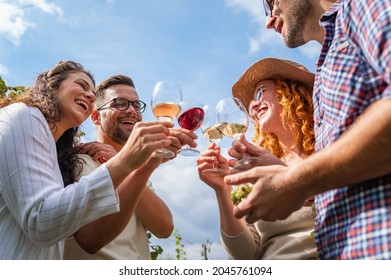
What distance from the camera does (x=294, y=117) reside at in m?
3.80

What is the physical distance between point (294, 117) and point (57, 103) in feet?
6.43

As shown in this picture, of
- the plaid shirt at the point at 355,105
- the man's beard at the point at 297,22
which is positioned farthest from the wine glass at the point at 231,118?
the plaid shirt at the point at 355,105

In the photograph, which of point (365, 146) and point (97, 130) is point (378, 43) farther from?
point (97, 130)

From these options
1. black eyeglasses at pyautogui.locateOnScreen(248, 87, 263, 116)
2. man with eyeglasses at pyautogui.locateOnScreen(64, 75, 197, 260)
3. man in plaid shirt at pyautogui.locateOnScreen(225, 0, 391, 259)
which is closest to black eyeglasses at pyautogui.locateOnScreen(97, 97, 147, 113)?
man with eyeglasses at pyautogui.locateOnScreen(64, 75, 197, 260)

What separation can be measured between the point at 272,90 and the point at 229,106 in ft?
3.57

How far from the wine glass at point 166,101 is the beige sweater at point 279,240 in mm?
987

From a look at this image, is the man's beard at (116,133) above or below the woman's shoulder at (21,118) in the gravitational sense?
below

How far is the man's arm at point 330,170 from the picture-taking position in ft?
5.14

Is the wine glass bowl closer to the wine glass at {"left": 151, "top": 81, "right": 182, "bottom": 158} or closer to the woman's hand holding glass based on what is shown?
the woman's hand holding glass

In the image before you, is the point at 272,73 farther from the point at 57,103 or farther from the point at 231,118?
the point at 57,103

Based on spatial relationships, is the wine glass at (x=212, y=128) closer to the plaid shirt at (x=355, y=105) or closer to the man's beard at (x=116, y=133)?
the plaid shirt at (x=355, y=105)

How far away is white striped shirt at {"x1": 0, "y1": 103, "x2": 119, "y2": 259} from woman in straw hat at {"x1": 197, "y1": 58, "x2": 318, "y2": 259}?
86 cm

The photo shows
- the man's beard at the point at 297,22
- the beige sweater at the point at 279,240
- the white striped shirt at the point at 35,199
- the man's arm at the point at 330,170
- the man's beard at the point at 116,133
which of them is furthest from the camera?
the man's beard at the point at 116,133
